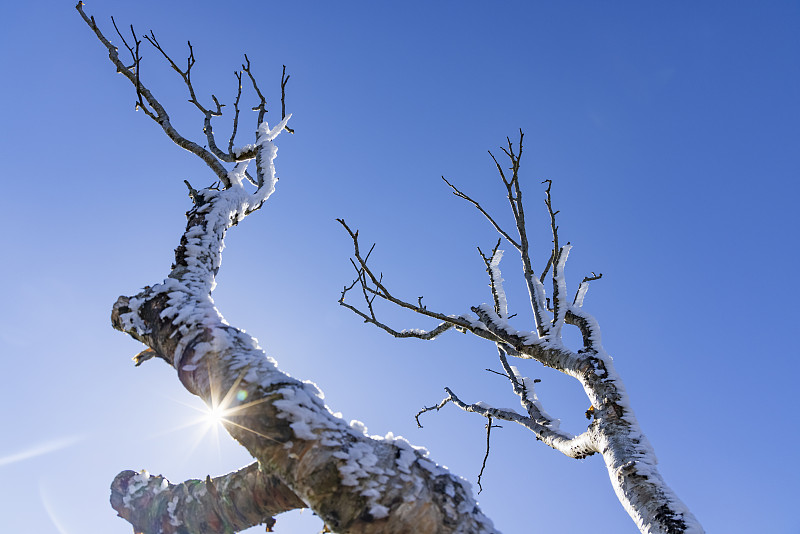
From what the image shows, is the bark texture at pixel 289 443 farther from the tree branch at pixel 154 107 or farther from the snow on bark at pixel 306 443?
the tree branch at pixel 154 107

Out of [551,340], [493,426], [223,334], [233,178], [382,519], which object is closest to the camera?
[382,519]

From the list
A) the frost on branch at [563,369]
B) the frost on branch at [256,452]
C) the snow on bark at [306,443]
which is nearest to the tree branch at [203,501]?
the frost on branch at [256,452]

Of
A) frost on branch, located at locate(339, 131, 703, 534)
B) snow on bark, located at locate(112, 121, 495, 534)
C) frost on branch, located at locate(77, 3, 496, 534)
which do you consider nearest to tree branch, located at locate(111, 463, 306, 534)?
frost on branch, located at locate(77, 3, 496, 534)

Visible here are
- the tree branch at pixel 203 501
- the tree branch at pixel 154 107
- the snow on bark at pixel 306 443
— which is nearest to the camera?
the snow on bark at pixel 306 443

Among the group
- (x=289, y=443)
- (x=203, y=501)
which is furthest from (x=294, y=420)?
(x=203, y=501)

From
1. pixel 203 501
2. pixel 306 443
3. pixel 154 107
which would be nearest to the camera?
pixel 306 443

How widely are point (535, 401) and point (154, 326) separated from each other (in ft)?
13.2

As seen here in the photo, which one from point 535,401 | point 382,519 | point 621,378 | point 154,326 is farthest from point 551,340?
point 154,326

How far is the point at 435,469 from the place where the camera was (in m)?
1.60

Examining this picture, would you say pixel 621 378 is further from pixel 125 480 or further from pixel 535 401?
pixel 125 480

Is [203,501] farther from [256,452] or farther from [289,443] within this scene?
[289,443]

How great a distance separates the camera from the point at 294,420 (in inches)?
61.4

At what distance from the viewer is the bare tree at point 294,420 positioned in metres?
1.47

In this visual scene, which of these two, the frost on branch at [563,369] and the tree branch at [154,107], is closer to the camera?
the frost on branch at [563,369]
